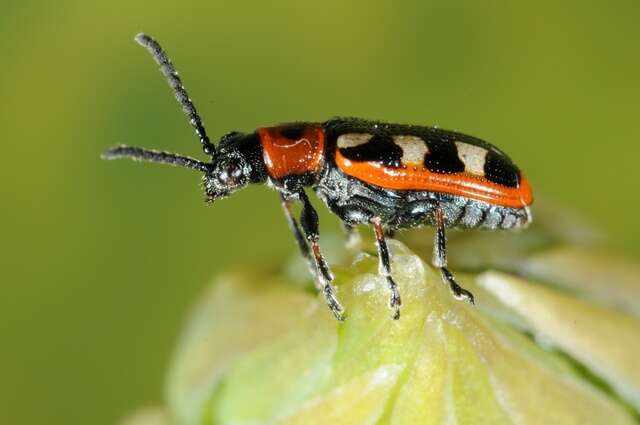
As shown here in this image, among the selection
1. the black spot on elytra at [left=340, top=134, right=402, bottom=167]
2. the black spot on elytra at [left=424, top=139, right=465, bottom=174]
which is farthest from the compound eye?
the black spot on elytra at [left=424, top=139, right=465, bottom=174]

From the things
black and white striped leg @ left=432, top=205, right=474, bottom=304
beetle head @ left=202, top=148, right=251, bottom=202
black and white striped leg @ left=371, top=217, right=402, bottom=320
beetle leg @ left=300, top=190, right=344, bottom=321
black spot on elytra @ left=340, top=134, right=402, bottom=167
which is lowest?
black and white striped leg @ left=432, top=205, right=474, bottom=304

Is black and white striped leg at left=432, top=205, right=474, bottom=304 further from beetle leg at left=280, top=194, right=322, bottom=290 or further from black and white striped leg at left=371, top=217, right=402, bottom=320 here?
beetle leg at left=280, top=194, right=322, bottom=290

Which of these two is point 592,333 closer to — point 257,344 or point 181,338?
point 257,344

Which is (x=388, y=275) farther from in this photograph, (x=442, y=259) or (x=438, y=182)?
(x=438, y=182)

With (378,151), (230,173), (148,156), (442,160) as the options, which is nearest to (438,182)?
(442,160)

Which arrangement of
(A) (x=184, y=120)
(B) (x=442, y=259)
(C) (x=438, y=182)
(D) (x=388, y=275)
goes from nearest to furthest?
(D) (x=388, y=275), (B) (x=442, y=259), (C) (x=438, y=182), (A) (x=184, y=120)

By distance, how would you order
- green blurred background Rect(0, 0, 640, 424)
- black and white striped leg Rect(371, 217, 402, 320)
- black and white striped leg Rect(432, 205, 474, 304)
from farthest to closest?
green blurred background Rect(0, 0, 640, 424) < black and white striped leg Rect(432, 205, 474, 304) < black and white striped leg Rect(371, 217, 402, 320)

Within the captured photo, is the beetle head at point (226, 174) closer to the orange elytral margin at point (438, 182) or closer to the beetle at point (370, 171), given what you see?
the beetle at point (370, 171)
